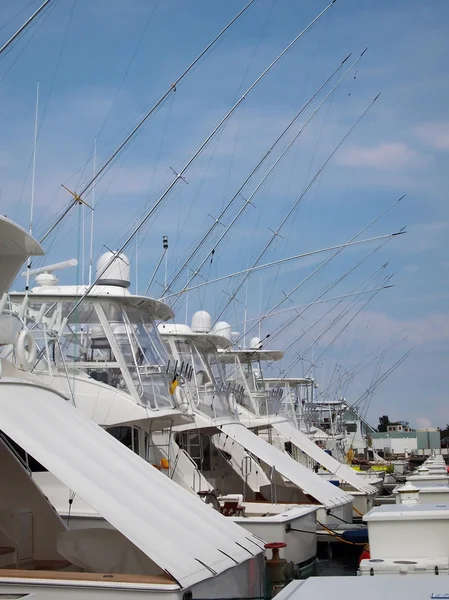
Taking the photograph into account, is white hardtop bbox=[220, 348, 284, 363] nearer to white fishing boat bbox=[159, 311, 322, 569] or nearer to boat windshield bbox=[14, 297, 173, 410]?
white fishing boat bbox=[159, 311, 322, 569]

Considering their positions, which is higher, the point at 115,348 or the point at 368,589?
the point at 115,348

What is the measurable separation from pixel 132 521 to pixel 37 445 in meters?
1.41

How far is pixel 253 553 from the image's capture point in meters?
12.1

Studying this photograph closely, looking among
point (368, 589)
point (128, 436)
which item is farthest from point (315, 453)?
point (368, 589)

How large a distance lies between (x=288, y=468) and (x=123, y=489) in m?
14.4

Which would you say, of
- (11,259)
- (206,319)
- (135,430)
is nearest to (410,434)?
(206,319)

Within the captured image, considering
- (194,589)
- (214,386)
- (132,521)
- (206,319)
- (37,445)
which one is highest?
(206,319)

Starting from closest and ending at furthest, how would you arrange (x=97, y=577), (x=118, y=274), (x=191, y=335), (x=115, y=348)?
(x=97, y=577) → (x=115, y=348) → (x=118, y=274) → (x=191, y=335)

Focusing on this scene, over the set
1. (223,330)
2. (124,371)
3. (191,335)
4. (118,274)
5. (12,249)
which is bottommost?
(124,371)

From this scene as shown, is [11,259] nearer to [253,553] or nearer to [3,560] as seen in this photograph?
[3,560]

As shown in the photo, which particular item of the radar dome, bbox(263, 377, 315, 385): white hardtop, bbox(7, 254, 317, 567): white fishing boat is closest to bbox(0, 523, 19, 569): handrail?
bbox(7, 254, 317, 567): white fishing boat

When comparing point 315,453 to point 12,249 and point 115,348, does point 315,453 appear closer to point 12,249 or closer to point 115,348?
point 115,348

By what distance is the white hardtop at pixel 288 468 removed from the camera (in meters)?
24.6

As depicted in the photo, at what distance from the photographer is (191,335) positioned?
28.4 m
